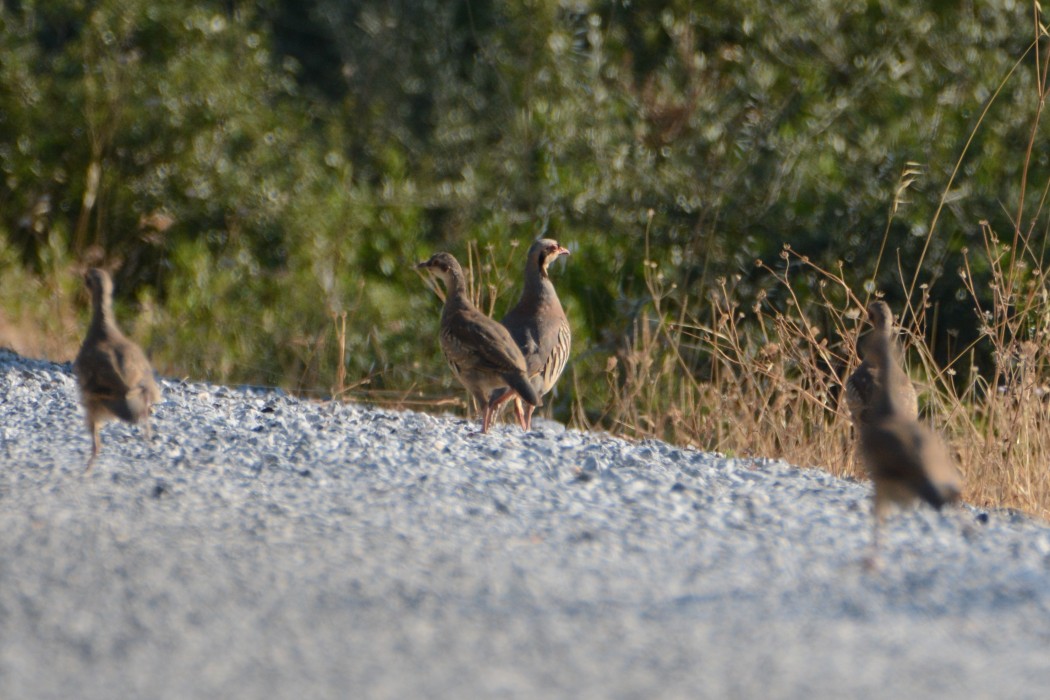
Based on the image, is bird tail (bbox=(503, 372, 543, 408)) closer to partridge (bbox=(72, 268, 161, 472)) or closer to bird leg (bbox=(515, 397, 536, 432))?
bird leg (bbox=(515, 397, 536, 432))

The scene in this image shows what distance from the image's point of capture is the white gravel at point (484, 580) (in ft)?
12.1

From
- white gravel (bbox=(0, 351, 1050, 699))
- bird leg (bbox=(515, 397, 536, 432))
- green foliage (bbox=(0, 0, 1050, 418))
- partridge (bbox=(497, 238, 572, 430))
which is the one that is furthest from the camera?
green foliage (bbox=(0, 0, 1050, 418))

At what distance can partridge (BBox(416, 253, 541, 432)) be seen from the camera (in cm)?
760

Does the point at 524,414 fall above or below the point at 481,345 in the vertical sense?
below

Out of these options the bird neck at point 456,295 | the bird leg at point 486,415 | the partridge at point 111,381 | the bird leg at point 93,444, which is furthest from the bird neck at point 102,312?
the bird neck at point 456,295

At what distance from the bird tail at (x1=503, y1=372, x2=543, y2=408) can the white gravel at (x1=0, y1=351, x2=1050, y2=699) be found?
1.04 meters

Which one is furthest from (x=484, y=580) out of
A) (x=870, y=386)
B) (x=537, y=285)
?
(x=537, y=285)

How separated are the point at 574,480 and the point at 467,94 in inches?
389

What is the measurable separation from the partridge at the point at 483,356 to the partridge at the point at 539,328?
0.42 ft

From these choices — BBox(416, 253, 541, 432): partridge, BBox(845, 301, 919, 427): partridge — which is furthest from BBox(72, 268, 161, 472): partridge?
BBox(845, 301, 919, 427): partridge

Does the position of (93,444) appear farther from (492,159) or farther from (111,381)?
(492,159)

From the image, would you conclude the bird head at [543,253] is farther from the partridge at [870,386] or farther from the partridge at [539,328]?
the partridge at [870,386]

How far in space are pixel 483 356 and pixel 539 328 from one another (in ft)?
2.18

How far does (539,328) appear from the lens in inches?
326
